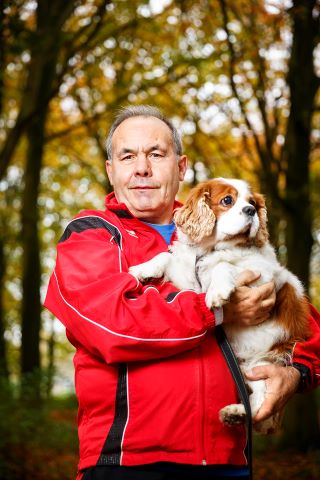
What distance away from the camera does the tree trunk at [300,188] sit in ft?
31.4

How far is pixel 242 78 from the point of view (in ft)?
36.3

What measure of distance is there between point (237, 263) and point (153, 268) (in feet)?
1.80

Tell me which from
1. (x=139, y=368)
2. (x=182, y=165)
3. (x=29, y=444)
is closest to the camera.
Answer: (x=139, y=368)

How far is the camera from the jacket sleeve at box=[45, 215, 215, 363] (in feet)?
8.79

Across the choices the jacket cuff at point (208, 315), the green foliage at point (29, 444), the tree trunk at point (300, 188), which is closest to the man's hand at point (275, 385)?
the jacket cuff at point (208, 315)

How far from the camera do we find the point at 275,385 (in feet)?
10.6

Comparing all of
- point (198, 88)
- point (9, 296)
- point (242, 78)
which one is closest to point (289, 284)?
point (242, 78)

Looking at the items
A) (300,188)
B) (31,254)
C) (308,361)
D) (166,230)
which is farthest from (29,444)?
(308,361)

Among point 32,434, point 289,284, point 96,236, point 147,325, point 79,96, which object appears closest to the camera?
point 147,325

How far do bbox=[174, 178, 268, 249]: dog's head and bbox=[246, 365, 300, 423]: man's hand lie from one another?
812 millimetres

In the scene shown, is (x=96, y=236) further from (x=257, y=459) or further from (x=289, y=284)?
(x=257, y=459)

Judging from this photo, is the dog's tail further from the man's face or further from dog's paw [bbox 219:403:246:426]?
the man's face

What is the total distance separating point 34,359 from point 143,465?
10731mm

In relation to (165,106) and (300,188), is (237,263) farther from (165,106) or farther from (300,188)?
(165,106)
